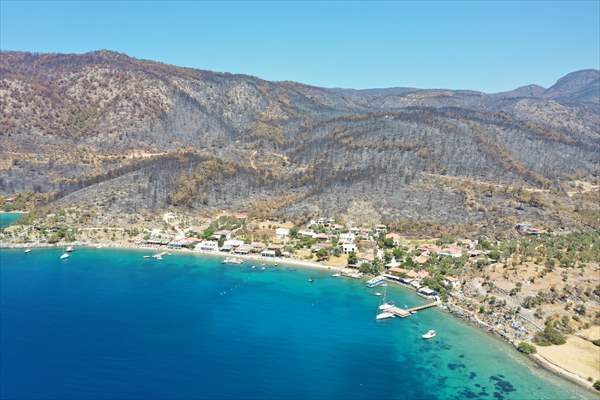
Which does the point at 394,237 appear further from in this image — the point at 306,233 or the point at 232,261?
the point at 232,261

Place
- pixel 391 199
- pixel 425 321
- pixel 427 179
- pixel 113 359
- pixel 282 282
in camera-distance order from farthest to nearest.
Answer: pixel 427 179 < pixel 391 199 < pixel 282 282 < pixel 425 321 < pixel 113 359

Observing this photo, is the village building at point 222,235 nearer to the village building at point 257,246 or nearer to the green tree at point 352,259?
the village building at point 257,246

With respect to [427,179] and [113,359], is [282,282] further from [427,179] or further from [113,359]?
[427,179]

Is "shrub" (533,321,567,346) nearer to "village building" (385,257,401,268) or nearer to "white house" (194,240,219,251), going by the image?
"village building" (385,257,401,268)

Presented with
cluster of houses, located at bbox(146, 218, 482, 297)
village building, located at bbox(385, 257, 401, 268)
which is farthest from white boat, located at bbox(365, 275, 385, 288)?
village building, located at bbox(385, 257, 401, 268)

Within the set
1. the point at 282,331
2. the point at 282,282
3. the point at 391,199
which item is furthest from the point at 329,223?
the point at 282,331

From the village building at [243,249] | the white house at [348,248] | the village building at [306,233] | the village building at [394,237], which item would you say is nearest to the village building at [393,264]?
the village building at [394,237]

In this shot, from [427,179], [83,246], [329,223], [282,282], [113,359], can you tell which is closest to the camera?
[113,359]
